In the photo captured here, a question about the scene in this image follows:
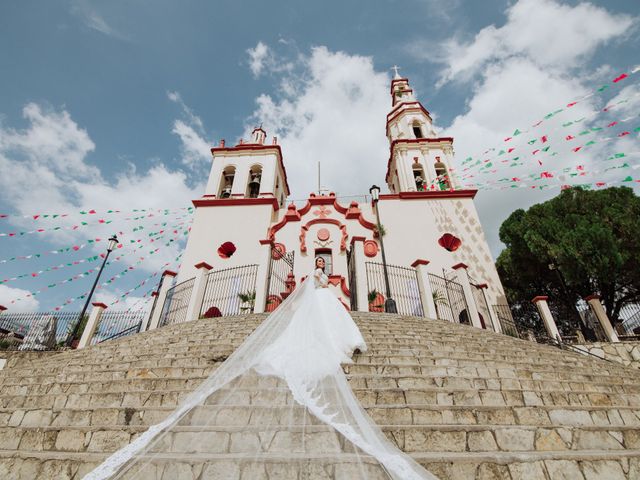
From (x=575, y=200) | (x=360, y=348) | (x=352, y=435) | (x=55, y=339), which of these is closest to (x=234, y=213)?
(x=55, y=339)

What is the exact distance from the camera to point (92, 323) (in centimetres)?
1004

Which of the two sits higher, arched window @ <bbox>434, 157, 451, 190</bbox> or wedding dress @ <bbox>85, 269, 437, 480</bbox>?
arched window @ <bbox>434, 157, 451, 190</bbox>

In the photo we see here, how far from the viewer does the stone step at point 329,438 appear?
2.45m

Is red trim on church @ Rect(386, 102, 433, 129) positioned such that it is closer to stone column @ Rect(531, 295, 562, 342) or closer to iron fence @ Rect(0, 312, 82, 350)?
stone column @ Rect(531, 295, 562, 342)

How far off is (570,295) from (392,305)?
13034 millimetres

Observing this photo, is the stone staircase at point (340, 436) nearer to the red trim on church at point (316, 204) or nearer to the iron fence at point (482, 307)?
the iron fence at point (482, 307)

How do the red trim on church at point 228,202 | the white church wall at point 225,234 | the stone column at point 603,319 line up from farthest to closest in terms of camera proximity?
the red trim on church at point 228,202 < the white church wall at point 225,234 < the stone column at point 603,319

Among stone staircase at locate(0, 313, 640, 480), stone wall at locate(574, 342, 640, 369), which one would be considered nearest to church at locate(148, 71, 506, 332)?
stone wall at locate(574, 342, 640, 369)

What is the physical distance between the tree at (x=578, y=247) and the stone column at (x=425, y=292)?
8703 millimetres

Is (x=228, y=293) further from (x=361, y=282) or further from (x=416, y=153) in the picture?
A: (x=416, y=153)

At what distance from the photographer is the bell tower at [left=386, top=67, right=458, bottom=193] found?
56.6 ft

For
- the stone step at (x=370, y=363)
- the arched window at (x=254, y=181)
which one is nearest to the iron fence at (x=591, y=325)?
the stone step at (x=370, y=363)

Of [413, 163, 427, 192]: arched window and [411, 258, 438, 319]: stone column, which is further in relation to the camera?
[413, 163, 427, 192]: arched window

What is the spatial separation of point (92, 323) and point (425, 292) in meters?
11.9
